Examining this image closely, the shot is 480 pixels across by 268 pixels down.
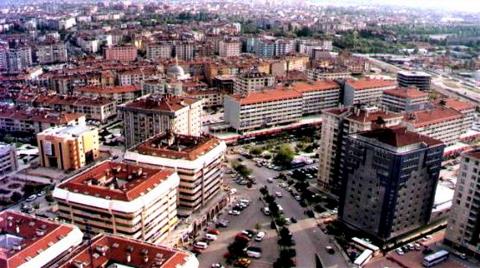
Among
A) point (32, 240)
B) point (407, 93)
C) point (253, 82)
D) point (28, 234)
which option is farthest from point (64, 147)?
point (407, 93)

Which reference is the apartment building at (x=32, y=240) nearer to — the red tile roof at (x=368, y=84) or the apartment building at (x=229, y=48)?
the red tile roof at (x=368, y=84)

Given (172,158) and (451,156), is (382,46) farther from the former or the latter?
(172,158)

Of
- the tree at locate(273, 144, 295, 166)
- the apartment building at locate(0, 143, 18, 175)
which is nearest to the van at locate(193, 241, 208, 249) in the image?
the tree at locate(273, 144, 295, 166)

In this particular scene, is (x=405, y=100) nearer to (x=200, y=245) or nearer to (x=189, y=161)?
(x=189, y=161)

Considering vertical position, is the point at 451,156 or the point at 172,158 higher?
the point at 172,158

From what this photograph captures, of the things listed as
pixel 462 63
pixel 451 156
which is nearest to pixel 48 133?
pixel 451 156
